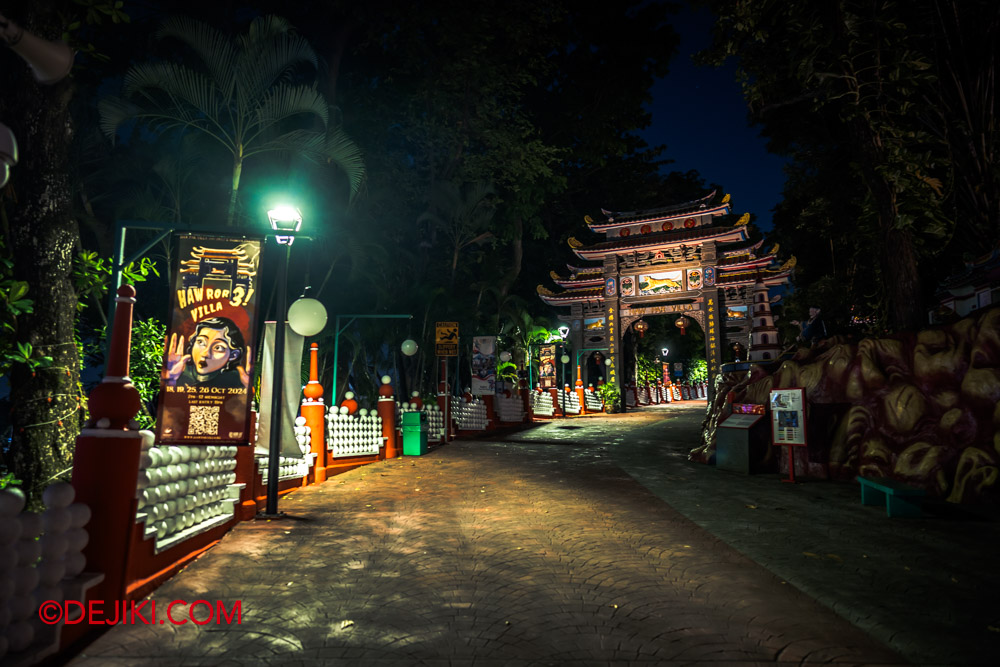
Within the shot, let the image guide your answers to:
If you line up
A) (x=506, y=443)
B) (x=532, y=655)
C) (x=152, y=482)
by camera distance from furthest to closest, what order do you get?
1. (x=506, y=443)
2. (x=152, y=482)
3. (x=532, y=655)

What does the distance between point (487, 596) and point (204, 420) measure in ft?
11.0

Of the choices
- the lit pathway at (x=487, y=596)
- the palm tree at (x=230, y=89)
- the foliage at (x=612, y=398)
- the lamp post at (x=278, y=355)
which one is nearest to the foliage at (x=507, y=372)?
the foliage at (x=612, y=398)

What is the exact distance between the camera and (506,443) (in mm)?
15867

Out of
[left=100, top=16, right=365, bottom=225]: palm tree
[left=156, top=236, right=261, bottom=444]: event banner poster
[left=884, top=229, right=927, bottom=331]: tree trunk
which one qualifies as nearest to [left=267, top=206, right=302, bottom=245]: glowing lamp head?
[left=156, top=236, right=261, bottom=444]: event banner poster

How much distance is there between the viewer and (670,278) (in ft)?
106

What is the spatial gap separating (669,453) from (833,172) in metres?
10.5

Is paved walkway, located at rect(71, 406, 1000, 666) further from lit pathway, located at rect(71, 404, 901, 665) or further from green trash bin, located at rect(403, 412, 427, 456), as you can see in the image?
green trash bin, located at rect(403, 412, 427, 456)

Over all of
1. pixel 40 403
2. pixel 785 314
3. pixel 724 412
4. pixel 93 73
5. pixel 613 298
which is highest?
pixel 93 73

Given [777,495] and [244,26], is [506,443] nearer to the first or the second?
[777,495]

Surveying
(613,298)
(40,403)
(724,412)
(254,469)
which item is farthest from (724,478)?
(613,298)

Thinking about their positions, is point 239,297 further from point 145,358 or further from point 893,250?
point 893,250

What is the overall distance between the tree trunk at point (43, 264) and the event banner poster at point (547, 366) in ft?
93.4

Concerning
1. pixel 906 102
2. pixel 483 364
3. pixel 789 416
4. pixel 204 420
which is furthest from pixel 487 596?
pixel 483 364

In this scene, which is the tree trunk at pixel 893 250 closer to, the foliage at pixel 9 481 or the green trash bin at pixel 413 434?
the green trash bin at pixel 413 434
